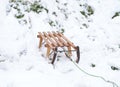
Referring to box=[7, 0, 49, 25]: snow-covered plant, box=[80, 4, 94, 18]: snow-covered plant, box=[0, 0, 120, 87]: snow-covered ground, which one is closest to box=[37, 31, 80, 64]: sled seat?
box=[0, 0, 120, 87]: snow-covered ground

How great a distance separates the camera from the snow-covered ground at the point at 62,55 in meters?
4.64

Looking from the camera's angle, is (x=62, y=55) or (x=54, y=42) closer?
(x=54, y=42)

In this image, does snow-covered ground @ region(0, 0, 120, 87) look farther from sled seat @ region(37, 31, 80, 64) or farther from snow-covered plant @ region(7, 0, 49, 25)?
sled seat @ region(37, 31, 80, 64)

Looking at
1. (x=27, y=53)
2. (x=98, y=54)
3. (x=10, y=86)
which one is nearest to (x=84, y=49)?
(x=98, y=54)

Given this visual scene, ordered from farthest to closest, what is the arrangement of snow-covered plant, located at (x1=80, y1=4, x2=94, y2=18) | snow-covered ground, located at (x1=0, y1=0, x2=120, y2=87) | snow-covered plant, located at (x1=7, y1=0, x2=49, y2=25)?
snow-covered plant, located at (x1=80, y1=4, x2=94, y2=18), snow-covered plant, located at (x1=7, y1=0, x2=49, y2=25), snow-covered ground, located at (x1=0, y1=0, x2=120, y2=87)

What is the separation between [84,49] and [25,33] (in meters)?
1.53

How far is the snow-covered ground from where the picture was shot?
183 inches

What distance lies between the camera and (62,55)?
561cm

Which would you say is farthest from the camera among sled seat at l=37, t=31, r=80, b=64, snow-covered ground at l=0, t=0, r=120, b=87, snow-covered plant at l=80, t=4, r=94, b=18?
snow-covered plant at l=80, t=4, r=94, b=18

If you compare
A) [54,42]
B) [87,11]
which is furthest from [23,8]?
[87,11]

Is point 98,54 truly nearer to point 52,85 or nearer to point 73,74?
point 73,74

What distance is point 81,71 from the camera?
16.4ft

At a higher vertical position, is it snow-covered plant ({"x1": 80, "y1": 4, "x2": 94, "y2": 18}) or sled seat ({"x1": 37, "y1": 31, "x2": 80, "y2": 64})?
snow-covered plant ({"x1": 80, "y1": 4, "x2": 94, "y2": 18})

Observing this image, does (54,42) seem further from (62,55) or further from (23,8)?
(23,8)
